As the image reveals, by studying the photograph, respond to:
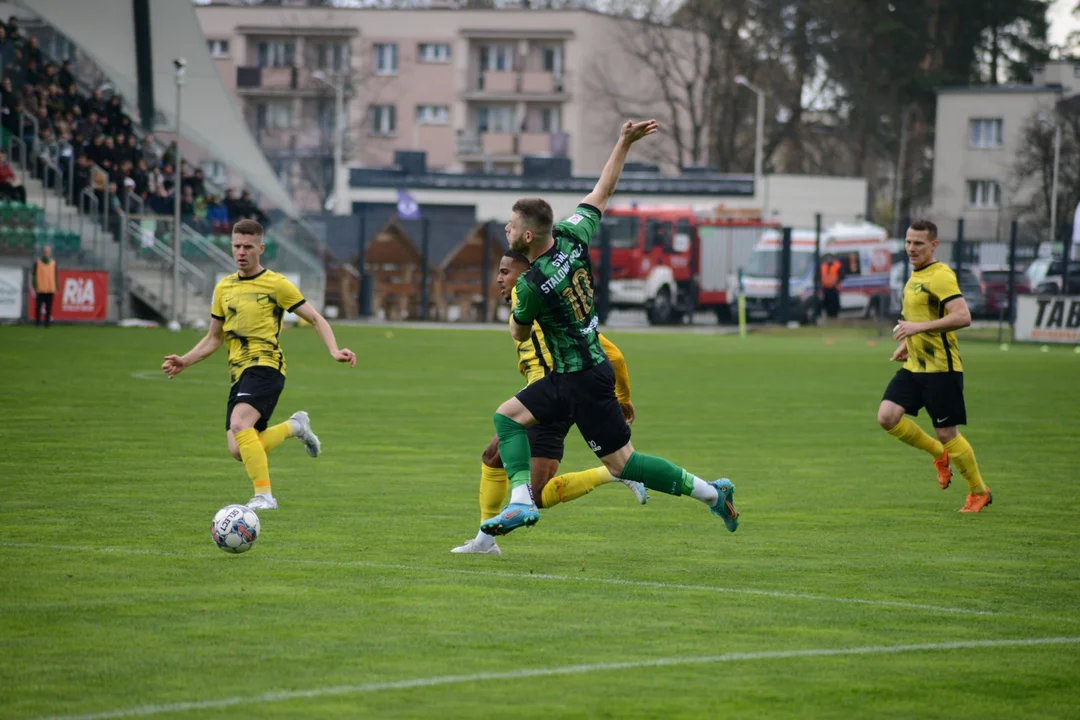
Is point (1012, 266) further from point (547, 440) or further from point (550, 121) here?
point (550, 121)

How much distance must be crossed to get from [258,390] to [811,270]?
40094 mm

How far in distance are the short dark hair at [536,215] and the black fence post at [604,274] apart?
40.1 m

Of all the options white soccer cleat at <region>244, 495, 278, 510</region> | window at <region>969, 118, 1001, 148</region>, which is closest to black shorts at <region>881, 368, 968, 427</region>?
white soccer cleat at <region>244, 495, 278, 510</region>

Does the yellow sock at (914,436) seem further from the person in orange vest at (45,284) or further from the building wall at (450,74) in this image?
the building wall at (450,74)

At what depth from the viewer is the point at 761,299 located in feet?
162

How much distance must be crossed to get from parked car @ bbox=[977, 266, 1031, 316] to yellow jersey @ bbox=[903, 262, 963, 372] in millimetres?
37355

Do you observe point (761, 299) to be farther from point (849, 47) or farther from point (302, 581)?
point (302, 581)

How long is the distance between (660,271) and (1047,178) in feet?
93.2

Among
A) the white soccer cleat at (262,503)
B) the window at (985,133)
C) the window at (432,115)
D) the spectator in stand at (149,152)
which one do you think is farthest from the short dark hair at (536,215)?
the window at (432,115)

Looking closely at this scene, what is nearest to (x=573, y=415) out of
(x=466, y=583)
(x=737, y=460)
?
(x=466, y=583)

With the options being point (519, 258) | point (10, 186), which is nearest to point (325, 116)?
point (10, 186)

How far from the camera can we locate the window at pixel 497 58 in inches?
3423

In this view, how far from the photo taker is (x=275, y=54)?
8819 cm

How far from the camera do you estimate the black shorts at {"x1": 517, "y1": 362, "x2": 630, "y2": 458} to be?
343 inches
